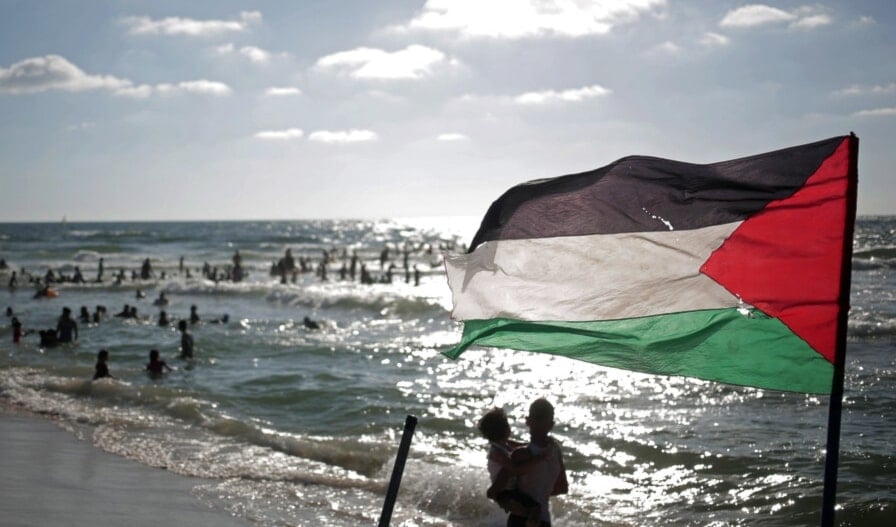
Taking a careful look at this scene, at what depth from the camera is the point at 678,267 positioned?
505cm

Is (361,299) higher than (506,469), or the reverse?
(506,469)

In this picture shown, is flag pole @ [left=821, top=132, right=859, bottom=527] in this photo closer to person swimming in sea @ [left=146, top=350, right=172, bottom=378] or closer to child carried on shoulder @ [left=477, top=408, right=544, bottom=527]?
child carried on shoulder @ [left=477, top=408, right=544, bottom=527]

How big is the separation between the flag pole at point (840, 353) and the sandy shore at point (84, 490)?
20.1 feet

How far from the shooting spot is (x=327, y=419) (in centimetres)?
1492

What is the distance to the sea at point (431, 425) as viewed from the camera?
977cm

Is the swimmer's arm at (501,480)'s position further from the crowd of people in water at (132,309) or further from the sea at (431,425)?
the crowd of people in water at (132,309)

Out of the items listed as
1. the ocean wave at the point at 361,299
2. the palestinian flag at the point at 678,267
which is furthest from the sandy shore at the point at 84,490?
the ocean wave at the point at 361,299

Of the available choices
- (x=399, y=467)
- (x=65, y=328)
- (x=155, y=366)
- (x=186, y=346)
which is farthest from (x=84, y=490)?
(x=65, y=328)

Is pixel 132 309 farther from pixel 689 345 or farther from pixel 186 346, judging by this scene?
pixel 689 345

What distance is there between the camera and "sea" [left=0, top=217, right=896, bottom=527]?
32.0 feet

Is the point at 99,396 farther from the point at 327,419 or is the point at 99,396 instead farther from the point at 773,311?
the point at 773,311

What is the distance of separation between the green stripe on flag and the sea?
4.55 meters

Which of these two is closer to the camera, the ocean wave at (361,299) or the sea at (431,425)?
the sea at (431,425)

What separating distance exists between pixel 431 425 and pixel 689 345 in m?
9.43
